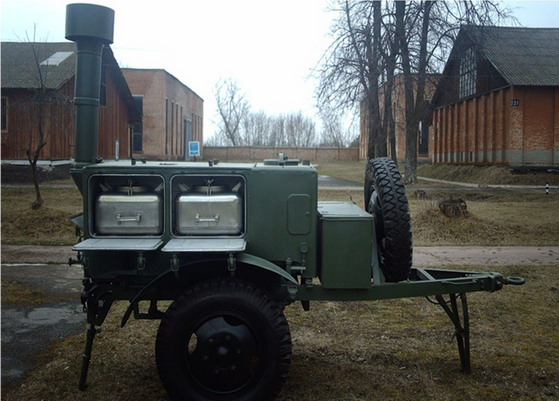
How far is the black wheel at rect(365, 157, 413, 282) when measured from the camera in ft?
15.6

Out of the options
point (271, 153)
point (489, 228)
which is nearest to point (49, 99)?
point (489, 228)

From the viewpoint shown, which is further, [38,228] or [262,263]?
[38,228]

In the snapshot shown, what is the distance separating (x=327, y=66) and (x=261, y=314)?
2416 cm

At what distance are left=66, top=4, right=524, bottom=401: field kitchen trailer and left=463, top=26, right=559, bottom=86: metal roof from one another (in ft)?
88.2

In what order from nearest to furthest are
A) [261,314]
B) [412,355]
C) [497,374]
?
[261,314], [497,374], [412,355]

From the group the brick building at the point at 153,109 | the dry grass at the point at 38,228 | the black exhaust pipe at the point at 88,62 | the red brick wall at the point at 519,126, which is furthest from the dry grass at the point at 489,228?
the brick building at the point at 153,109

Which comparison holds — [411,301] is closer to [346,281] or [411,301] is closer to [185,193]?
[346,281]

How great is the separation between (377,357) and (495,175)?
1098 inches

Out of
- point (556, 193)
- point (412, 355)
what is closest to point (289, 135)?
point (556, 193)

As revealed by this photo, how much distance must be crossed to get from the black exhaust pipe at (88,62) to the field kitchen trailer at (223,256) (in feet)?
0.06

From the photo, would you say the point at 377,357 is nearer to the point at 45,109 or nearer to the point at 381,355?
the point at 381,355

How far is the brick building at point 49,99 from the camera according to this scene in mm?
27844

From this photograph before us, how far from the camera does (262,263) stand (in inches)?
166

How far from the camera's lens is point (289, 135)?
100125 millimetres
